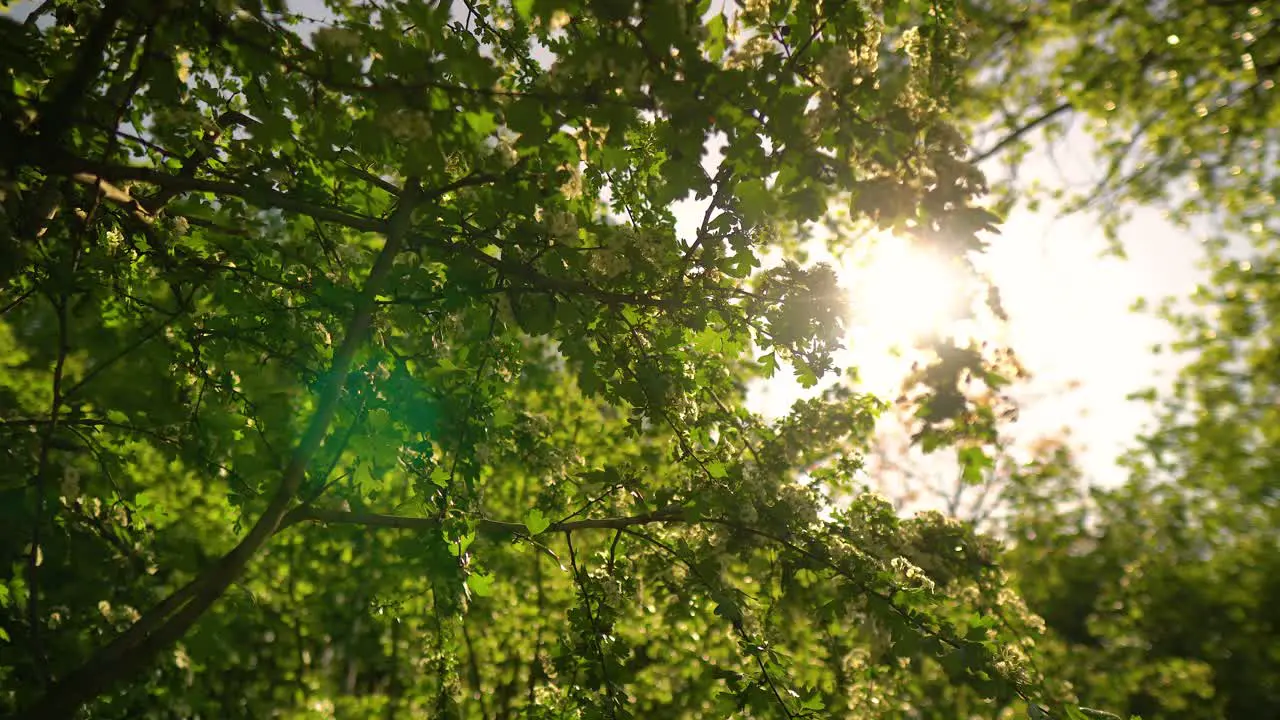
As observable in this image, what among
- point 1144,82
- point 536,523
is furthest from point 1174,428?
point 536,523

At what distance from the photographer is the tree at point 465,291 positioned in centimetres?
183

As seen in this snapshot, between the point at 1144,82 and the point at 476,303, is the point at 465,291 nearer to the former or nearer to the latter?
the point at 476,303

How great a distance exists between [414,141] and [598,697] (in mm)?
2726

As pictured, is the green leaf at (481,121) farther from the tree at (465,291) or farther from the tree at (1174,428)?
the tree at (1174,428)

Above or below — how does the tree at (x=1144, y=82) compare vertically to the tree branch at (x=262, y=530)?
A: above

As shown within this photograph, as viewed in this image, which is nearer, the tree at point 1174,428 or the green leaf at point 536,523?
the green leaf at point 536,523

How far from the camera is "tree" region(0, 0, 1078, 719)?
183 centimetres

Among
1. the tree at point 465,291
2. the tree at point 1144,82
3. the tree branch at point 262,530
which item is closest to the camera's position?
the tree at point 465,291

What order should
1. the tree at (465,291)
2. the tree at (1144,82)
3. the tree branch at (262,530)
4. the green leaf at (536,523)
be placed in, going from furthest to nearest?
the tree at (1144,82), the green leaf at (536,523), the tree branch at (262,530), the tree at (465,291)

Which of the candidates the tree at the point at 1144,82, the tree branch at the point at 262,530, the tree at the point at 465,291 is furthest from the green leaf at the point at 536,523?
the tree at the point at 1144,82

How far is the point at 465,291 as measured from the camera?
8.93 feet

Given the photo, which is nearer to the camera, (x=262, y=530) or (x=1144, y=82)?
(x=262, y=530)

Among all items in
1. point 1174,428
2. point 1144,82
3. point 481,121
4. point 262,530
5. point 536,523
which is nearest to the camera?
point 481,121

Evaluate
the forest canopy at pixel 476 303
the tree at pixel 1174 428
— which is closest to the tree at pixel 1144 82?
the tree at pixel 1174 428
